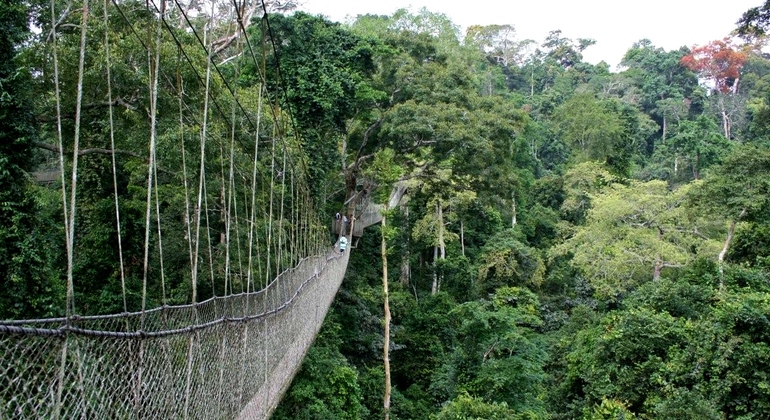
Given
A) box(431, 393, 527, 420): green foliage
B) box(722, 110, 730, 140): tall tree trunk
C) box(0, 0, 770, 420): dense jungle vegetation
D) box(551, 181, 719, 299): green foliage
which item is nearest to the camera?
box(0, 0, 770, 420): dense jungle vegetation

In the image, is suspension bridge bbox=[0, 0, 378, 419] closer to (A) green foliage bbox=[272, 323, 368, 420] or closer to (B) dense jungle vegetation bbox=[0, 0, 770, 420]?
(B) dense jungle vegetation bbox=[0, 0, 770, 420]

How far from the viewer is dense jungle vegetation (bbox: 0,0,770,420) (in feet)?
14.9

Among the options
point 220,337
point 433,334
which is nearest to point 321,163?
point 433,334

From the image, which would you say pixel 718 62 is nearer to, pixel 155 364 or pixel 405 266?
pixel 405 266

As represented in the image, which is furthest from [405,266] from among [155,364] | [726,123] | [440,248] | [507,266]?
[726,123]

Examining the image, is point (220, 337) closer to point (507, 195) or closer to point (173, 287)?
point (173, 287)

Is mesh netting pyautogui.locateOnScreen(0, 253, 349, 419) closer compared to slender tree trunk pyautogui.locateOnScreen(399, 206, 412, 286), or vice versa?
mesh netting pyautogui.locateOnScreen(0, 253, 349, 419)

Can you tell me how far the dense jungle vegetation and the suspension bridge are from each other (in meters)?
0.08

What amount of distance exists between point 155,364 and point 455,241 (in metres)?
12.3

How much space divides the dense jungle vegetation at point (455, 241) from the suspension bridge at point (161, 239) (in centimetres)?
8

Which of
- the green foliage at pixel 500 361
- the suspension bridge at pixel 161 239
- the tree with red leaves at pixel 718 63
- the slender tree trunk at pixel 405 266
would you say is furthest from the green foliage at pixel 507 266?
the tree with red leaves at pixel 718 63

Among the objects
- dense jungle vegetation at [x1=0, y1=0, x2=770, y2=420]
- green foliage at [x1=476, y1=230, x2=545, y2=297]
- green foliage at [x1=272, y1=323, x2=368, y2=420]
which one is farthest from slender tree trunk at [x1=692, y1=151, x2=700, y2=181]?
green foliage at [x1=272, y1=323, x2=368, y2=420]

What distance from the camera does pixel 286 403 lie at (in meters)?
5.95

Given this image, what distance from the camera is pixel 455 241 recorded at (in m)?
13.7
